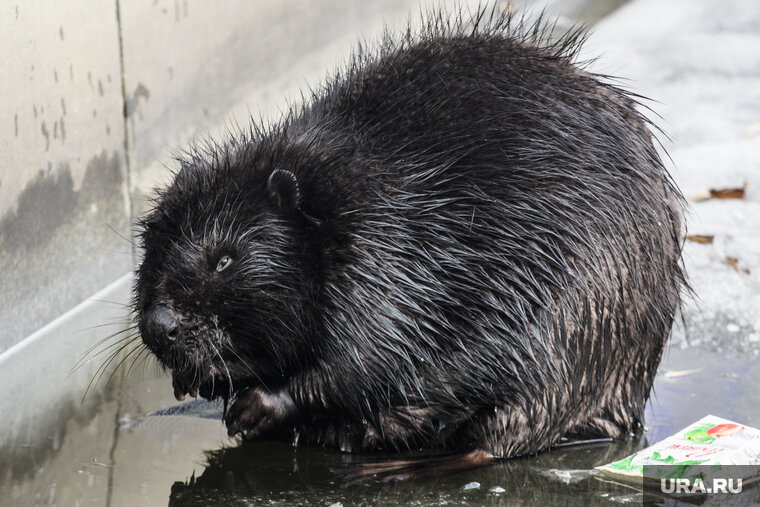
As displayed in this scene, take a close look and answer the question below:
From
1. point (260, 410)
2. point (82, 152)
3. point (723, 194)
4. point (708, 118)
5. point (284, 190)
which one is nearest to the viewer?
point (284, 190)

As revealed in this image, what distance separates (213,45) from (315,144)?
6.61 feet

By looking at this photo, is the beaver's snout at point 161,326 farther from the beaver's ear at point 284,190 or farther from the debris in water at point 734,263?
the debris in water at point 734,263

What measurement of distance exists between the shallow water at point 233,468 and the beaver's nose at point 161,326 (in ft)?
1.48

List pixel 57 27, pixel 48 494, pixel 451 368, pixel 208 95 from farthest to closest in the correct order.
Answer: pixel 208 95, pixel 57 27, pixel 451 368, pixel 48 494

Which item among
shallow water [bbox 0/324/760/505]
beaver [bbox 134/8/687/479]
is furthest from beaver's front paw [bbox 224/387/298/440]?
shallow water [bbox 0/324/760/505]

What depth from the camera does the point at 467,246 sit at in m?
3.48

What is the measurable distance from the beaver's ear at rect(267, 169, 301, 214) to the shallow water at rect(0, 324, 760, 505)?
2.83ft

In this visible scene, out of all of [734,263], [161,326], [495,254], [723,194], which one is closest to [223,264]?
[161,326]

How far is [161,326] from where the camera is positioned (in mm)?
3318

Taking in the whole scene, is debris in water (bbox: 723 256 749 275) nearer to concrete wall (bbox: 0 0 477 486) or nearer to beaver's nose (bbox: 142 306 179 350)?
concrete wall (bbox: 0 0 477 486)

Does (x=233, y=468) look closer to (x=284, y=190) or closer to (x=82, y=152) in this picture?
(x=284, y=190)

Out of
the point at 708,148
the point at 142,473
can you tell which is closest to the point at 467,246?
the point at 142,473

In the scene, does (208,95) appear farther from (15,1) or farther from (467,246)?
(467,246)

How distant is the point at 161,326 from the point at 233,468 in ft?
1.81
